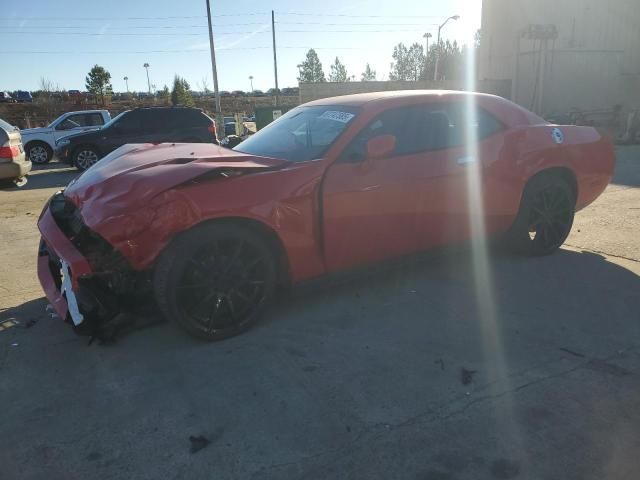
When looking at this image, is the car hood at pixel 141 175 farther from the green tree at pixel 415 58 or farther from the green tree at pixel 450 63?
the green tree at pixel 415 58

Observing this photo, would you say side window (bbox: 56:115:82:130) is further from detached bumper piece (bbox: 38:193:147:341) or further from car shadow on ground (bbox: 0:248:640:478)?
detached bumper piece (bbox: 38:193:147:341)

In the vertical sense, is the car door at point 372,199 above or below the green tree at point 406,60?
below

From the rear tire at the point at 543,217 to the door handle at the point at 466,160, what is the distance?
2.49ft

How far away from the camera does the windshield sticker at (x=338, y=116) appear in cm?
377

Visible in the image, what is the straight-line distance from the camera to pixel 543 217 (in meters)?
4.71

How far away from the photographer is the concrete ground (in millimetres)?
2217

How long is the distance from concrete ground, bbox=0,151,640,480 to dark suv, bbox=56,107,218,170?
989 centimetres

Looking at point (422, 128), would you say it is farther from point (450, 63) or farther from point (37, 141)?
point (450, 63)

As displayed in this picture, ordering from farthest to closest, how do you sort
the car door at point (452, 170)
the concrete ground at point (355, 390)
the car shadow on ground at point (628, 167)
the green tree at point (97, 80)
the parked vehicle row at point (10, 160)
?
the green tree at point (97, 80)
the car shadow on ground at point (628, 167)
the parked vehicle row at point (10, 160)
the car door at point (452, 170)
the concrete ground at point (355, 390)

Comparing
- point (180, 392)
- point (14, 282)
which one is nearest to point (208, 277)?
point (180, 392)

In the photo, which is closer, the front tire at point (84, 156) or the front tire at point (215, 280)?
the front tire at point (215, 280)

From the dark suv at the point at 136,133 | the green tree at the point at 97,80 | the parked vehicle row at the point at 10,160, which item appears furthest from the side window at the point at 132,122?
the green tree at the point at 97,80

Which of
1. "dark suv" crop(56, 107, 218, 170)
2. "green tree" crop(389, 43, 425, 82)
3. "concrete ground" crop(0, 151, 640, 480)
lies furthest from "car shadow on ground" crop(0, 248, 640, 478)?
"green tree" crop(389, 43, 425, 82)

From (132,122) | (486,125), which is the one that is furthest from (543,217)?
(132,122)
